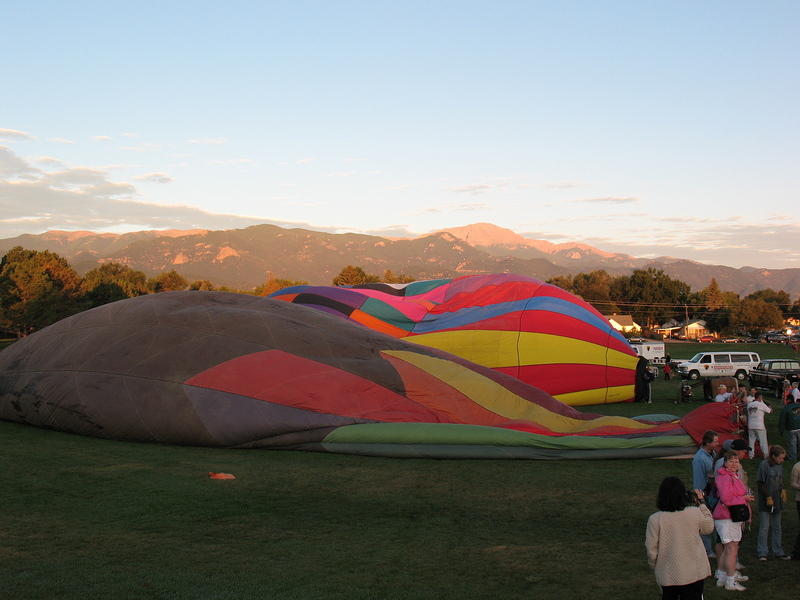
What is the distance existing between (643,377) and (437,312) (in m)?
6.21

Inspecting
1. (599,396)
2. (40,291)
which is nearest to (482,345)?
(599,396)

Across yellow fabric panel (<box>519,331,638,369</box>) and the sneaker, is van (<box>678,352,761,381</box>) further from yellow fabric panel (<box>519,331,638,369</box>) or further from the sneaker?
the sneaker

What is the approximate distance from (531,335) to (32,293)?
169 feet

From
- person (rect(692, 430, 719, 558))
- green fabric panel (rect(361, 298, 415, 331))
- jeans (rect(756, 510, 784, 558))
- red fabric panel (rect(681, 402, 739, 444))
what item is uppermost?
green fabric panel (rect(361, 298, 415, 331))

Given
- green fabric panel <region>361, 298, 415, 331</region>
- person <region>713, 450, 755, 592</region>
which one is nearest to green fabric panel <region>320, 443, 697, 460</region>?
person <region>713, 450, 755, 592</region>

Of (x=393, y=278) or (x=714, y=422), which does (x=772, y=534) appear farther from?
(x=393, y=278)

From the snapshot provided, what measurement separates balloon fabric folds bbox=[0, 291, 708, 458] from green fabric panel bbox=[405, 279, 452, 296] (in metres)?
9.66

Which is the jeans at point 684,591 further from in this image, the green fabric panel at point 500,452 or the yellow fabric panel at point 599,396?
the yellow fabric panel at point 599,396

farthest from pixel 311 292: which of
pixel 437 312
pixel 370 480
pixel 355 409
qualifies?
pixel 370 480

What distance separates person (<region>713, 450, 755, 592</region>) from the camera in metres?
6.71

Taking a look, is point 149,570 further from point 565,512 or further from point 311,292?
point 311,292

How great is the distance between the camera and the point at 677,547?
16.3ft

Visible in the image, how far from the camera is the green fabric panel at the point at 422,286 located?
A: 25141 mm

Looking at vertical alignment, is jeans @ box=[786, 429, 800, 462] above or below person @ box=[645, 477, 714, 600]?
below
